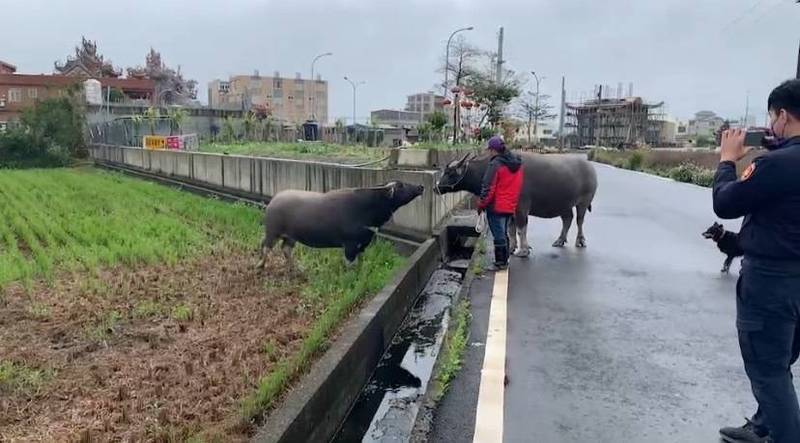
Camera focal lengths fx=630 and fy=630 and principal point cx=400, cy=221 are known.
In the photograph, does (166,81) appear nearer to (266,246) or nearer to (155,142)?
(155,142)

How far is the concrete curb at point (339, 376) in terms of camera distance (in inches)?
140

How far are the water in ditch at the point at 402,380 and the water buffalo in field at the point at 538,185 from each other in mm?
1996

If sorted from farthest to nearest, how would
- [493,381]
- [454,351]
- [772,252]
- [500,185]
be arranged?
1. [500,185]
2. [454,351]
3. [493,381]
4. [772,252]

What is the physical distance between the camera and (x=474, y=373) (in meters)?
4.73

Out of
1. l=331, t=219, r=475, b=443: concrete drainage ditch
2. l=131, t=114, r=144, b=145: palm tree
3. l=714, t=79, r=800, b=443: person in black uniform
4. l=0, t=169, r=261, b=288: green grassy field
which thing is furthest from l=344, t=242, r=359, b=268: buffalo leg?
l=131, t=114, r=144, b=145: palm tree

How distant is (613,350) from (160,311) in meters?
4.59

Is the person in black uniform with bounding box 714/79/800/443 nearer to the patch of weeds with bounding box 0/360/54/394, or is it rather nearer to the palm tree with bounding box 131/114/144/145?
the patch of weeds with bounding box 0/360/54/394

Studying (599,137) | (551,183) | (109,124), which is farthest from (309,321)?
(599,137)

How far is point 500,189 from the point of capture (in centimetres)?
805

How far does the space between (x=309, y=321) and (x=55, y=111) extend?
36959 millimetres

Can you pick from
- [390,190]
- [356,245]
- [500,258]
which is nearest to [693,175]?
[500,258]

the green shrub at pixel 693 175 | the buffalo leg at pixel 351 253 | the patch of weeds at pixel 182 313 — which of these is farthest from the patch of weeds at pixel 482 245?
the green shrub at pixel 693 175

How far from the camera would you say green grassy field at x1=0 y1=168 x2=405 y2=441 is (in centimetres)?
445

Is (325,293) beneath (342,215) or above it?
beneath
